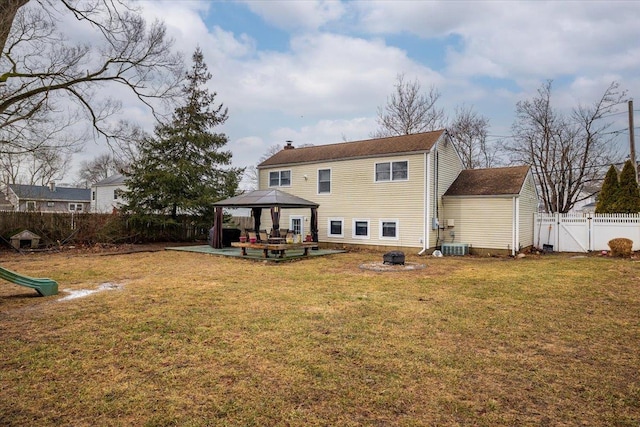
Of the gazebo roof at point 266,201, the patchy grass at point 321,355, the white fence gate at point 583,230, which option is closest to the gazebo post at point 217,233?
the gazebo roof at point 266,201

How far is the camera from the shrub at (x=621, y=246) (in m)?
13.5

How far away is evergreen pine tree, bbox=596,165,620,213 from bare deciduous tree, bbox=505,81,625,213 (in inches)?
254

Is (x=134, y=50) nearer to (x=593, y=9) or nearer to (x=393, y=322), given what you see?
(x=393, y=322)

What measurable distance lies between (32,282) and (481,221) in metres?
14.8

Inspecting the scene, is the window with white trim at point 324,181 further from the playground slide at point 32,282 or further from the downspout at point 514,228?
the playground slide at point 32,282

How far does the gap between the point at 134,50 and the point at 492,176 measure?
51.1 feet

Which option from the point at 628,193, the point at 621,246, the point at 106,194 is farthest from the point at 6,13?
the point at 106,194

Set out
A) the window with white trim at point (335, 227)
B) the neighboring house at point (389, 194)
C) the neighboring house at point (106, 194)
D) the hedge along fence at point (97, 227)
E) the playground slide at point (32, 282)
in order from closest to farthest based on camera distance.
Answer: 1. the playground slide at point (32, 282)
2. the neighboring house at point (389, 194)
3. the hedge along fence at point (97, 227)
4. the window with white trim at point (335, 227)
5. the neighboring house at point (106, 194)

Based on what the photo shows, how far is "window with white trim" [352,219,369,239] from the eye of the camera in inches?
659

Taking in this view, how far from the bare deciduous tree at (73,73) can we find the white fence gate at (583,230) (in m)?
17.4

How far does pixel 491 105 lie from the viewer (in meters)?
25.9

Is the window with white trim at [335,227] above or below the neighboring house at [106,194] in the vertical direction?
below

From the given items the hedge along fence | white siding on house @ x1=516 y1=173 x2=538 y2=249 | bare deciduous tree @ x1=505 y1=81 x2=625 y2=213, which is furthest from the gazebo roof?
bare deciduous tree @ x1=505 y1=81 x2=625 y2=213

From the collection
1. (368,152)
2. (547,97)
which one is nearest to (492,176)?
(368,152)
